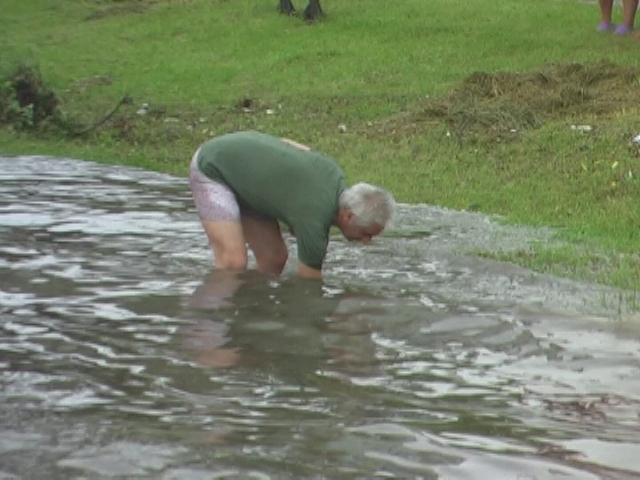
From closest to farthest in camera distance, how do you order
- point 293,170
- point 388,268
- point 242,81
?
point 293,170 → point 388,268 → point 242,81

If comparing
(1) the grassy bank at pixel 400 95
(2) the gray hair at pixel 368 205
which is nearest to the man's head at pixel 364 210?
(2) the gray hair at pixel 368 205

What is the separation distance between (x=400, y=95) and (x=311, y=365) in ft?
39.0

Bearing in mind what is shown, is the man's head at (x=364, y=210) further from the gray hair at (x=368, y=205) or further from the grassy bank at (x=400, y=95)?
the grassy bank at (x=400, y=95)

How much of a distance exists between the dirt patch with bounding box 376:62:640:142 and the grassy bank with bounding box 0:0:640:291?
28 mm

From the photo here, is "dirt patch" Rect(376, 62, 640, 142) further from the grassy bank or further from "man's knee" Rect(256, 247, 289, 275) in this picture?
"man's knee" Rect(256, 247, 289, 275)

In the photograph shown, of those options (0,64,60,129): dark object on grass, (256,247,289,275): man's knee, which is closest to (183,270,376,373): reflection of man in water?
(256,247,289,275): man's knee

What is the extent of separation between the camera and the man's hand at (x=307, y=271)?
7574 mm

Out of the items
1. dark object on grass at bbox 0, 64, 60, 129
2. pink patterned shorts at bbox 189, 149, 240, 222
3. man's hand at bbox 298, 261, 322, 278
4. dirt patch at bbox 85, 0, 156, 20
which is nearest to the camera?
man's hand at bbox 298, 261, 322, 278

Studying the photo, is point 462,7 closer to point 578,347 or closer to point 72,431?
point 578,347

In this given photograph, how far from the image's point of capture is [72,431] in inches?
197

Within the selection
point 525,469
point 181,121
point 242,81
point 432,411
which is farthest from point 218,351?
point 242,81

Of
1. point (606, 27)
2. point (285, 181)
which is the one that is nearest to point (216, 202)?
point (285, 181)

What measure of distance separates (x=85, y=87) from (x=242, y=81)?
2.54 meters

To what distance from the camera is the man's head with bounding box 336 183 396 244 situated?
23.5ft
